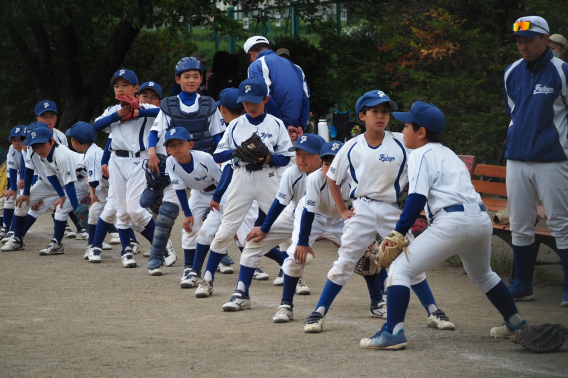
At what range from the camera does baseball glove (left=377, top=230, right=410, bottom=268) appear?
4.50 meters

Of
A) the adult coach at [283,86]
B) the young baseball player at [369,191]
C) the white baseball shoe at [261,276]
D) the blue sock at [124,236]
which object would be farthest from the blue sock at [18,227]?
the young baseball player at [369,191]

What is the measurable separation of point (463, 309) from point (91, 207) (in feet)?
16.4

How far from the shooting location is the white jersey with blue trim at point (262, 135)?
659cm

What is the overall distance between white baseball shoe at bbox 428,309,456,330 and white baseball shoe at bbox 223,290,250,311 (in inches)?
62.4

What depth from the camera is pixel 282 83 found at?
311 inches

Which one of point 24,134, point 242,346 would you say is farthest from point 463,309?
point 24,134

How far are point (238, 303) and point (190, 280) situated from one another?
120 cm

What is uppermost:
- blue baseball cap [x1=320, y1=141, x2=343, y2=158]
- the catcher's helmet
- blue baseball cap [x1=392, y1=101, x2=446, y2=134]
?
the catcher's helmet

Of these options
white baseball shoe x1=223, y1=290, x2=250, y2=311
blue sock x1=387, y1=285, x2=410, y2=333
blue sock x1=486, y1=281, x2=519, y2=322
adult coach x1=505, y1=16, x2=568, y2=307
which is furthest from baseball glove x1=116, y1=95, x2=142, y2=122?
blue sock x1=486, y1=281, x2=519, y2=322

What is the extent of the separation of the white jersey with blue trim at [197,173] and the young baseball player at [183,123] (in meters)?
0.40

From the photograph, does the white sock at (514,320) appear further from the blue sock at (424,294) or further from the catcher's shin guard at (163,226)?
the catcher's shin guard at (163,226)

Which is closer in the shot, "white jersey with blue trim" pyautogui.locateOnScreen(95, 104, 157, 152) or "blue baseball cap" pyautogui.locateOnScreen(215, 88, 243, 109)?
"blue baseball cap" pyautogui.locateOnScreen(215, 88, 243, 109)

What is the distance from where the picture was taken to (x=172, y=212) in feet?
25.6

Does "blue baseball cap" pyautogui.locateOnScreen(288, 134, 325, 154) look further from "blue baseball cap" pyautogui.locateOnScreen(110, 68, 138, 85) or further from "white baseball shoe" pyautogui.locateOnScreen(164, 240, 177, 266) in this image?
"blue baseball cap" pyautogui.locateOnScreen(110, 68, 138, 85)
